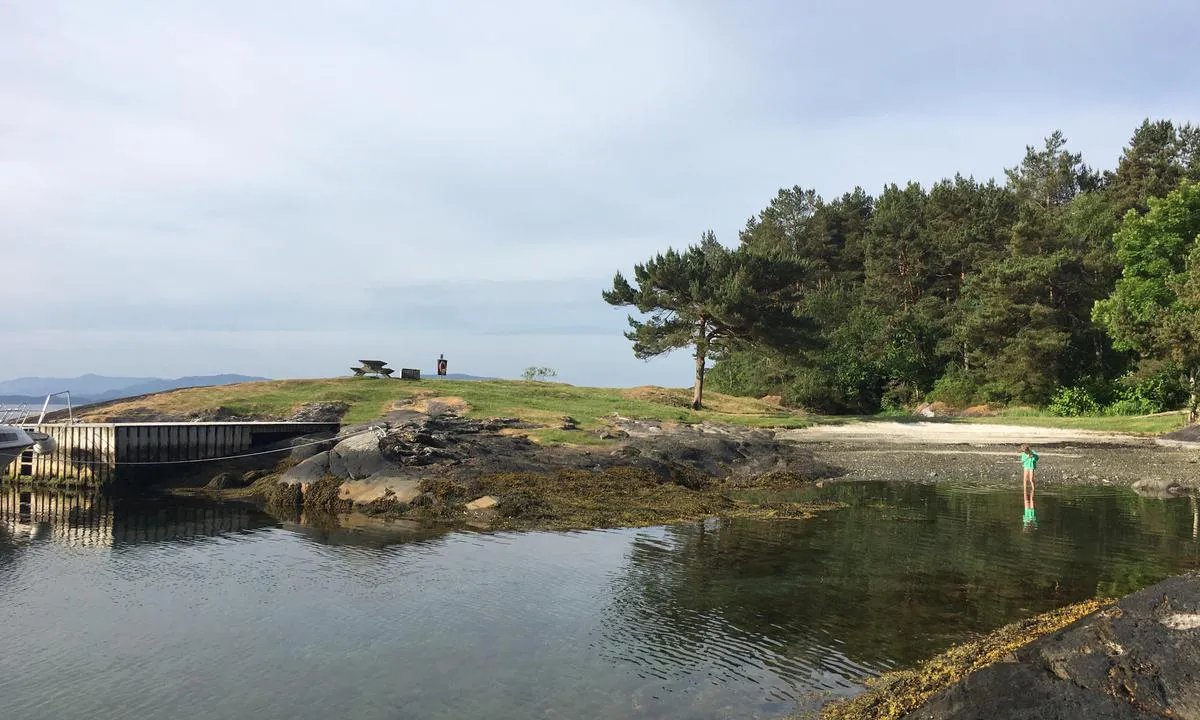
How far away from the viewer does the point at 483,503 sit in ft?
90.3

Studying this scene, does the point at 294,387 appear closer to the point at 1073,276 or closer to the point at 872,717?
the point at 872,717

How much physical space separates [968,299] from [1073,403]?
15115 millimetres

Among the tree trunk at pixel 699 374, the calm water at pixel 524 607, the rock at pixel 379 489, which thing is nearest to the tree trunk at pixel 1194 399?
the calm water at pixel 524 607

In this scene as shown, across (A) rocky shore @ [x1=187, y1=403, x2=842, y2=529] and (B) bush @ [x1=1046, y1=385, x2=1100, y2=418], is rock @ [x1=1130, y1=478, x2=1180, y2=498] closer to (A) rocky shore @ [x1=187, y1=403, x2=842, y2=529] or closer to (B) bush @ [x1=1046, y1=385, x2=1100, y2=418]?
(A) rocky shore @ [x1=187, y1=403, x2=842, y2=529]

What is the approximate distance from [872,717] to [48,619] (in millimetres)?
16321

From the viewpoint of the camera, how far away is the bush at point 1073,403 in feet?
198

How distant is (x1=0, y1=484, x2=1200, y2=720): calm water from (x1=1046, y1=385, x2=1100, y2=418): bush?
37.1 meters

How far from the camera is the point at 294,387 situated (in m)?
50.8

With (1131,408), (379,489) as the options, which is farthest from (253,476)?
(1131,408)

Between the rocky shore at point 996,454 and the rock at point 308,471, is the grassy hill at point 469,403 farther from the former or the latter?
the rock at point 308,471

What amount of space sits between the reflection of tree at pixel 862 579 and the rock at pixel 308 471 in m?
15.6

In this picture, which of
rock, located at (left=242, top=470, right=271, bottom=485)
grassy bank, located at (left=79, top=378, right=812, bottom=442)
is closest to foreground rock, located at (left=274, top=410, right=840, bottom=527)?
rock, located at (left=242, top=470, right=271, bottom=485)

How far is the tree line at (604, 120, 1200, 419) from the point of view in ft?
176

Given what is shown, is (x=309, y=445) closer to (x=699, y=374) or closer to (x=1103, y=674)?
(x=699, y=374)
